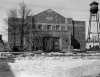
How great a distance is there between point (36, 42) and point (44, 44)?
2555mm

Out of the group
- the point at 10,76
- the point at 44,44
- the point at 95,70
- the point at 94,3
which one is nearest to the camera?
the point at 10,76

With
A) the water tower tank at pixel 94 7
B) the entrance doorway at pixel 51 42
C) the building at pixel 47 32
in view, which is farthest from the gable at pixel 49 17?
the water tower tank at pixel 94 7

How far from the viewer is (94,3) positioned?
3872 centimetres

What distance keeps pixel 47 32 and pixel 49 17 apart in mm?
3856

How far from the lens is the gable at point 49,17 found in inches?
1645

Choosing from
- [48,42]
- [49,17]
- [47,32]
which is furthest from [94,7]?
[48,42]

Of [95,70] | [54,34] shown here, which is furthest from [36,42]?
[95,70]

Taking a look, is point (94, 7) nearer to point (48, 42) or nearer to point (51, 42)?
point (51, 42)

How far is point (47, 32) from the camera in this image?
4191cm

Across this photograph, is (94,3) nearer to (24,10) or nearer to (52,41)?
(52,41)

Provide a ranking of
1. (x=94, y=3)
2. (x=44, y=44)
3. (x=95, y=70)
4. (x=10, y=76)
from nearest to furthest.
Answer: (x=10, y=76)
(x=95, y=70)
(x=94, y=3)
(x=44, y=44)

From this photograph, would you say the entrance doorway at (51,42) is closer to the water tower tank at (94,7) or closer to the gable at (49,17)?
the gable at (49,17)

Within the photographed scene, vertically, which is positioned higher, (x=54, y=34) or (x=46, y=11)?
(x=46, y=11)

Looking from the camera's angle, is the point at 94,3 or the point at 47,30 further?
the point at 47,30
